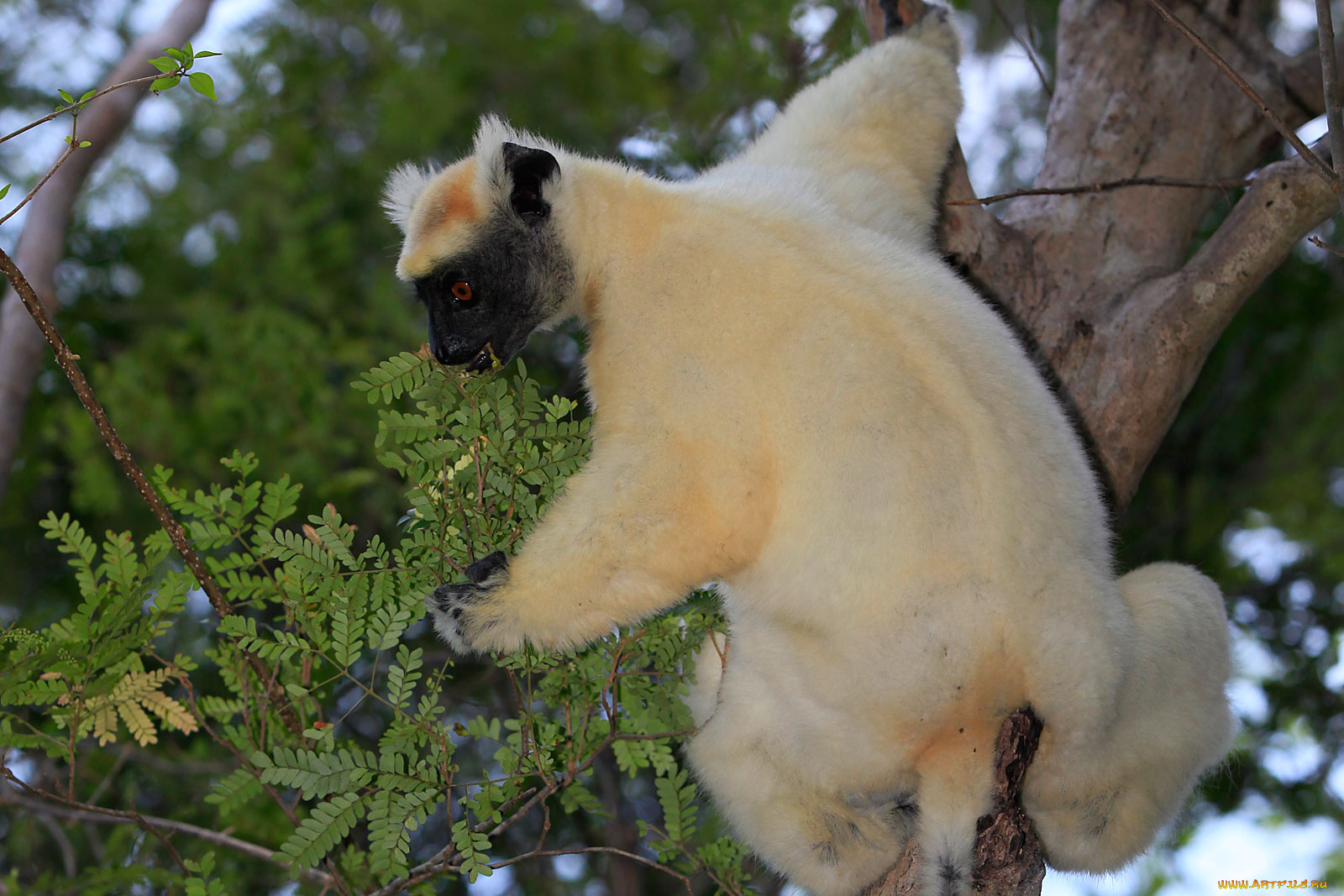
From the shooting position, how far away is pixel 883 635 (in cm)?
261

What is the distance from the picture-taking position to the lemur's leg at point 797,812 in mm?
2953

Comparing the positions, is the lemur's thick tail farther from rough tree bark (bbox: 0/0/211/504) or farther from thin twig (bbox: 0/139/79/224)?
rough tree bark (bbox: 0/0/211/504)

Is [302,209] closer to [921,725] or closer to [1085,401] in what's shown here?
[1085,401]

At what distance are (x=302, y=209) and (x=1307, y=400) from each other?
7112 millimetres

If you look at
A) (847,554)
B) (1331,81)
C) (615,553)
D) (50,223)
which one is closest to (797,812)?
(847,554)

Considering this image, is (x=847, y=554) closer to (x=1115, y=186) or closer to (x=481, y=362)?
(x=481, y=362)

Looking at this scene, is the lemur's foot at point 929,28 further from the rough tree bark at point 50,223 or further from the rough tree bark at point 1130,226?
the rough tree bark at point 50,223

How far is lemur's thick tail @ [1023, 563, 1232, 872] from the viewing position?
2781 mm

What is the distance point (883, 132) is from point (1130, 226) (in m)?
1.13

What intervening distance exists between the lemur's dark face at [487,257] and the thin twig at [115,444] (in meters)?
0.92

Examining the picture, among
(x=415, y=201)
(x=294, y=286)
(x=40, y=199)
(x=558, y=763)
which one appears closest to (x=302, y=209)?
(x=294, y=286)

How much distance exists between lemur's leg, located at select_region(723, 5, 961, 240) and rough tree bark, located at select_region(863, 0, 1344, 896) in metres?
0.19

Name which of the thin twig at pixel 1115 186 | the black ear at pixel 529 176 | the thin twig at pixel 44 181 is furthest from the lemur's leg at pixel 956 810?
the thin twig at pixel 44 181

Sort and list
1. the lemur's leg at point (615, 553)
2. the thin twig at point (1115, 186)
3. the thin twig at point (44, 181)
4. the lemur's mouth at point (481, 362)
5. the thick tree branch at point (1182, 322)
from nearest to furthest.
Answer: the thin twig at point (44, 181)
the lemur's leg at point (615, 553)
the lemur's mouth at point (481, 362)
the thin twig at point (1115, 186)
the thick tree branch at point (1182, 322)
